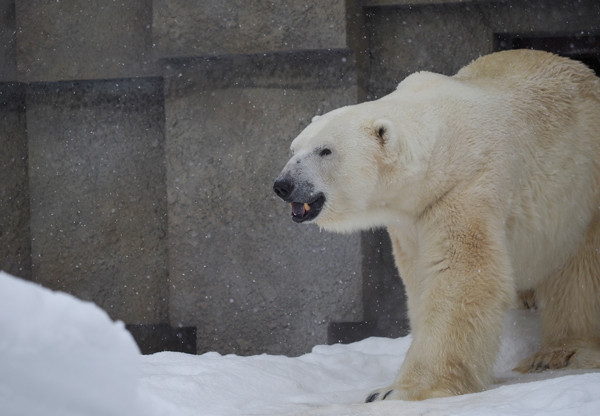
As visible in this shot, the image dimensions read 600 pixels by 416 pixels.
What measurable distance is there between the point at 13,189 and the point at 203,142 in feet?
4.05

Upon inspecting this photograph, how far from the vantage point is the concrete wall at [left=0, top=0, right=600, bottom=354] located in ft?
14.1

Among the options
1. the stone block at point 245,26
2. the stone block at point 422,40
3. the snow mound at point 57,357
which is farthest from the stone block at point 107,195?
the snow mound at point 57,357

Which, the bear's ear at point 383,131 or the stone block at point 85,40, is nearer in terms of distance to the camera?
the bear's ear at point 383,131

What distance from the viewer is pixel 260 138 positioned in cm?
438

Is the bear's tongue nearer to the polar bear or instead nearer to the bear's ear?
the polar bear

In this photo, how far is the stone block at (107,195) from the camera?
4.77 meters

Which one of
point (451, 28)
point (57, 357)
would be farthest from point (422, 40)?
point (57, 357)

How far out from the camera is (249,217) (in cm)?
441

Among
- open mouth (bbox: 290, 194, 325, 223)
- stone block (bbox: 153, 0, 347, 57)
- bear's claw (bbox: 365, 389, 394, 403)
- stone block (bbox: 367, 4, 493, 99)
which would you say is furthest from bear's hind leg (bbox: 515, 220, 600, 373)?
stone block (bbox: 153, 0, 347, 57)

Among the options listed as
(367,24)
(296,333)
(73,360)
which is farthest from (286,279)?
(73,360)

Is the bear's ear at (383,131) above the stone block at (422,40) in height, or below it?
below

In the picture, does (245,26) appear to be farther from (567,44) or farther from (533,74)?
(567,44)

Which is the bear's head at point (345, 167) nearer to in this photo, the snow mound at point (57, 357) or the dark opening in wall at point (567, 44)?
the snow mound at point (57, 357)

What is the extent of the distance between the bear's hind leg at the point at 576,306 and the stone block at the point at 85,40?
2473 millimetres
